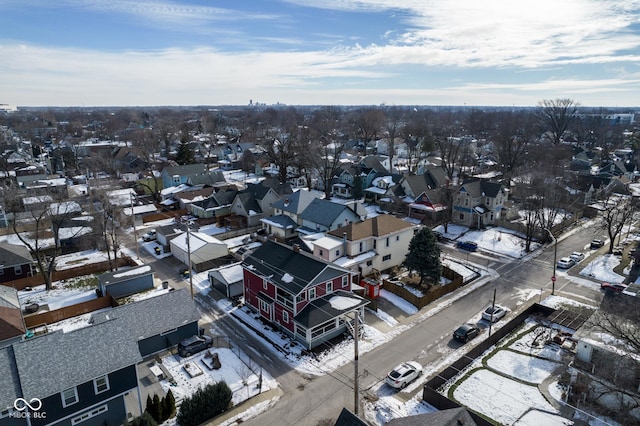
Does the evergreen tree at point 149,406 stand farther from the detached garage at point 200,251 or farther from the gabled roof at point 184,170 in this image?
the gabled roof at point 184,170

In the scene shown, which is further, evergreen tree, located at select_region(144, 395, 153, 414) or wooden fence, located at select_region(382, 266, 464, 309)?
wooden fence, located at select_region(382, 266, 464, 309)

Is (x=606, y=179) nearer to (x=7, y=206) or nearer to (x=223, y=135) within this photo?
(x=7, y=206)

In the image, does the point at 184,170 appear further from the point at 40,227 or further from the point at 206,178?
the point at 40,227

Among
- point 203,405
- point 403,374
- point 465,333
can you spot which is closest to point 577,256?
point 465,333

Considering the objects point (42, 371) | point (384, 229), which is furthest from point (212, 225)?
point (42, 371)

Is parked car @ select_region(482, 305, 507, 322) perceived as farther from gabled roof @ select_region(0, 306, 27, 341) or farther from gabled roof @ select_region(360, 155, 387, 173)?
gabled roof @ select_region(360, 155, 387, 173)

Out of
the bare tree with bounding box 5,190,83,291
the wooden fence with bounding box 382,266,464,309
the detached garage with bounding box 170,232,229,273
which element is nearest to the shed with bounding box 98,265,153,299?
the detached garage with bounding box 170,232,229,273
